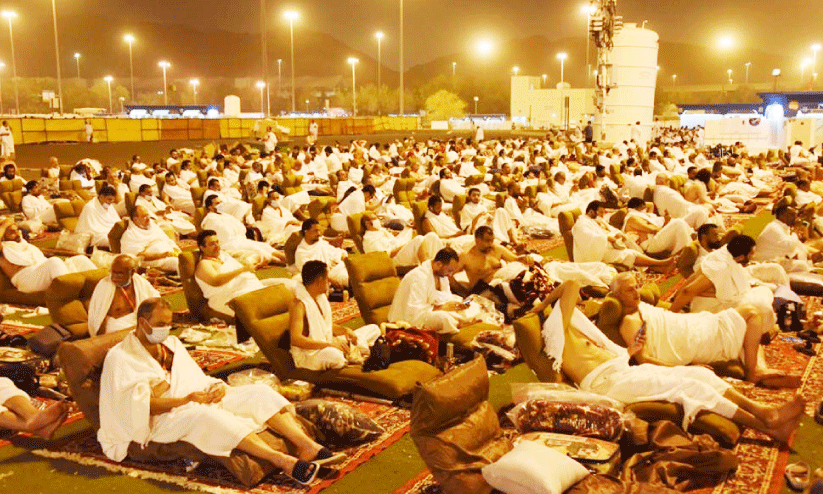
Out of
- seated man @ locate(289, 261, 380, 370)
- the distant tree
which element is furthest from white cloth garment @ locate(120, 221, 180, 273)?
the distant tree

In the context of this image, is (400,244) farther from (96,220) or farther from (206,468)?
(206,468)

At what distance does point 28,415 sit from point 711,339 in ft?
17.6

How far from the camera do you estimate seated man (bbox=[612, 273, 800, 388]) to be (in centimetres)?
730

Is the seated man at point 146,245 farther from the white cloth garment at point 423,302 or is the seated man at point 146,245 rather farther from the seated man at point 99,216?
the white cloth garment at point 423,302

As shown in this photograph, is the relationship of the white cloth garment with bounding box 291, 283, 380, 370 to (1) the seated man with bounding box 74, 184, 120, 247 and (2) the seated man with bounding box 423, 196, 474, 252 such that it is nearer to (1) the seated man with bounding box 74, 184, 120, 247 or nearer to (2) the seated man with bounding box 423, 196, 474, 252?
(2) the seated man with bounding box 423, 196, 474, 252

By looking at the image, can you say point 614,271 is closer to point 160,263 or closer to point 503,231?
point 503,231

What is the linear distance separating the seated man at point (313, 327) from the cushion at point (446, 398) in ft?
6.12

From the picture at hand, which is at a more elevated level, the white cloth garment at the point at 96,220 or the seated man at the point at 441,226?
the white cloth garment at the point at 96,220

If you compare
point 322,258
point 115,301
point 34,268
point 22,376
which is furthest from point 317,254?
point 22,376

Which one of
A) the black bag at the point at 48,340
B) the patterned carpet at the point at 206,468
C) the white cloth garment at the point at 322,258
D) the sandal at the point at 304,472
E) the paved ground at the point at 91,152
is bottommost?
the patterned carpet at the point at 206,468

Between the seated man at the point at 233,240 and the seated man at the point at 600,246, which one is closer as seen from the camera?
the seated man at the point at 600,246

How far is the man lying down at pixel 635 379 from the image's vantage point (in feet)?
19.8

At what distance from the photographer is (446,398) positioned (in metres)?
5.24

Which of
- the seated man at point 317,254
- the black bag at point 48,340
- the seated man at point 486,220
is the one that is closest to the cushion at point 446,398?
the black bag at point 48,340
